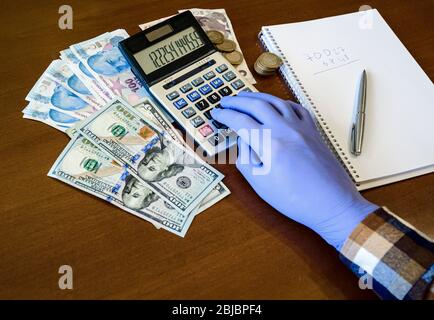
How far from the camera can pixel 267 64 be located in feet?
2.29

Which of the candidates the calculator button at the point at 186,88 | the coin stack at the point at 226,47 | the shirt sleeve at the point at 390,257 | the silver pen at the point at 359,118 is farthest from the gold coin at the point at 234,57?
the shirt sleeve at the point at 390,257

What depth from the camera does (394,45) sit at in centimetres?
77

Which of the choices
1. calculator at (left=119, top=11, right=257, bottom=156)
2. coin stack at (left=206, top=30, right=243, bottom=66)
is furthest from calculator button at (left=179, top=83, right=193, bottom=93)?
coin stack at (left=206, top=30, right=243, bottom=66)

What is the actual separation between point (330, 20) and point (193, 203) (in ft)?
1.54

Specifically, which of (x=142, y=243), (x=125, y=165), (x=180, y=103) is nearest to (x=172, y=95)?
(x=180, y=103)

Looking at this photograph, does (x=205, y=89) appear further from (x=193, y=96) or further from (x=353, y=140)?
(x=353, y=140)

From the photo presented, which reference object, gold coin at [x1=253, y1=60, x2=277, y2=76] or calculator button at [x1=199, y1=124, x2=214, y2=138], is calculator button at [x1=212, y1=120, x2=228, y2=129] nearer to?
calculator button at [x1=199, y1=124, x2=214, y2=138]

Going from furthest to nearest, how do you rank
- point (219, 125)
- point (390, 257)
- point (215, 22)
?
point (215, 22) < point (219, 125) < point (390, 257)

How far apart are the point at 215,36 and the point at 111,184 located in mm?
327

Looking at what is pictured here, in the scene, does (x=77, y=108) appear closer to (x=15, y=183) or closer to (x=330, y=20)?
(x=15, y=183)

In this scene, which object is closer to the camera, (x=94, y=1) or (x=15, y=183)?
(x=15, y=183)
